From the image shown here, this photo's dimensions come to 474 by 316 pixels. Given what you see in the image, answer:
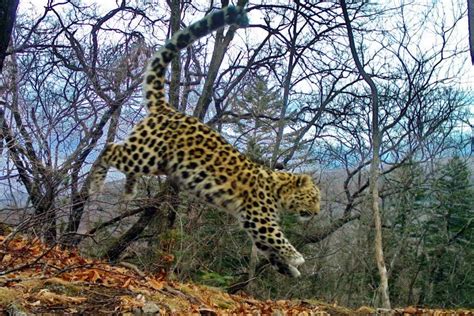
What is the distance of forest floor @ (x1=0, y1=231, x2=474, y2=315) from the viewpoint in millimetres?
6180

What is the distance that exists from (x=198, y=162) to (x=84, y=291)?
227 cm

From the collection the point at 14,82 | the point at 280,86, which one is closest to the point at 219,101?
the point at 280,86

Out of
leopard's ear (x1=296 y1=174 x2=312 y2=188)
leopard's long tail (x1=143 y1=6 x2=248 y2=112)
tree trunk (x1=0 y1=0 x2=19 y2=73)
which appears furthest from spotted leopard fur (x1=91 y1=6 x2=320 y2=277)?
tree trunk (x1=0 y1=0 x2=19 y2=73)

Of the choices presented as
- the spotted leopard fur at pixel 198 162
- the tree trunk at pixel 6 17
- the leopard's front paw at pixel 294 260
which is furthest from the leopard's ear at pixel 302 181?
the tree trunk at pixel 6 17

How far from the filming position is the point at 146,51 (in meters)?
12.7

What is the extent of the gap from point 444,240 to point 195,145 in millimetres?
18160

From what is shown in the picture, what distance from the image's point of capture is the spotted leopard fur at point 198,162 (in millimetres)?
5355

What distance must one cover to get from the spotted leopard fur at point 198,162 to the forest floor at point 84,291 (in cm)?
122

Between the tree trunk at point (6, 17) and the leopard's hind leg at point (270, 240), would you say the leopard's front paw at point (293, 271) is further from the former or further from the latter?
the tree trunk at point (6, 17)

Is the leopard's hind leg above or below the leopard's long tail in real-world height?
below

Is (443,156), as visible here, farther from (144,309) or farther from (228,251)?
(144,309)

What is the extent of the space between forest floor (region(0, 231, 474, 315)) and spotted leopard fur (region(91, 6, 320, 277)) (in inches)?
48.0

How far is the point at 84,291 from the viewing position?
671cm

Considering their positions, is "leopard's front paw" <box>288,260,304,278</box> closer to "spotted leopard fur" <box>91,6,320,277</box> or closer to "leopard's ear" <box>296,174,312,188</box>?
"spotted leopard fur" <box>91,6,320,277</box>
